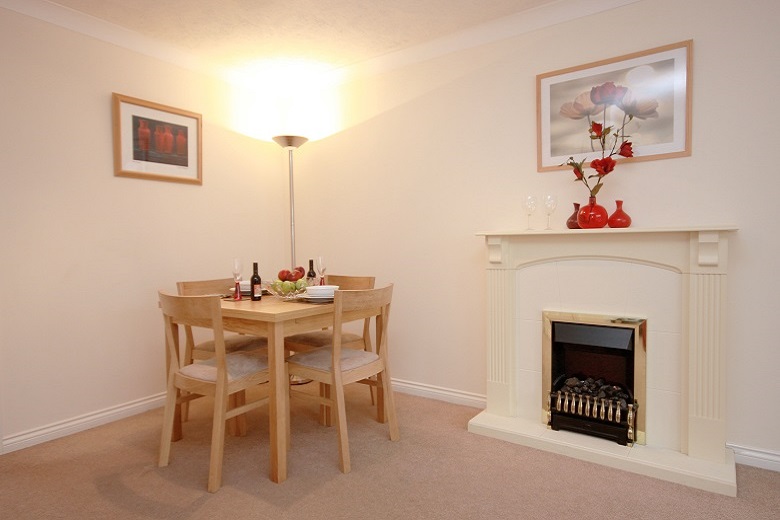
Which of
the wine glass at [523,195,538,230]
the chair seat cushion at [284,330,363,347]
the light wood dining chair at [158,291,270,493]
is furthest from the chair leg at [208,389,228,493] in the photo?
the wine glass at [523,195,538,230]

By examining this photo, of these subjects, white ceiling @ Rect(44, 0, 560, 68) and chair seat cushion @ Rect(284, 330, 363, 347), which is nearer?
white ceiling @ Rect(44, 0, 560, 68)

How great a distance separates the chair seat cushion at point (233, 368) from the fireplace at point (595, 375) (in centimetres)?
160

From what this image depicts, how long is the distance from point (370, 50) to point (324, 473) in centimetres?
286

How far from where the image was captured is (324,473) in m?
2.24

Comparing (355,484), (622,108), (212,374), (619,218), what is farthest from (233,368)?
(622,108)

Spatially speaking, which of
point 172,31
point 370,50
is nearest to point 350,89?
point 370,50

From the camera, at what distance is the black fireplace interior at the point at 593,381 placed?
241 cm

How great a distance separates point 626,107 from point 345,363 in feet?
6.85

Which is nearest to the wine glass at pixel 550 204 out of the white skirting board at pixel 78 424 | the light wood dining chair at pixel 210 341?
the light wood dining chair at pixel 210 341

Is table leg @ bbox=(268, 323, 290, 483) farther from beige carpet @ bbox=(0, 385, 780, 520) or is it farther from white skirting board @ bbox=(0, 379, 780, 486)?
white skirting board @ bbox=(0, 379, 780, 486)

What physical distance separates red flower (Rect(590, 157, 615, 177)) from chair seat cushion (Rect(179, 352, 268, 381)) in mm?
2042

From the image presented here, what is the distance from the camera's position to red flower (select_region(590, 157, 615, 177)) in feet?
8.07

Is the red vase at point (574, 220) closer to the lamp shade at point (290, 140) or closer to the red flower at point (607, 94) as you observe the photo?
the red flower at point (607, 94)

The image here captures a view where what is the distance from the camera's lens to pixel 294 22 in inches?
116
